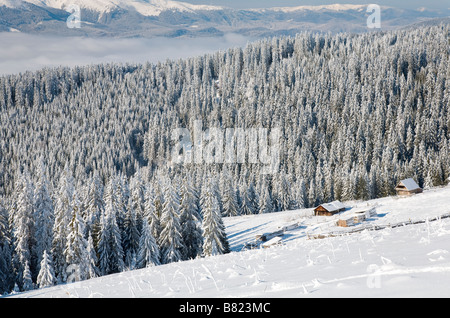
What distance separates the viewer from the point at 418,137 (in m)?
139

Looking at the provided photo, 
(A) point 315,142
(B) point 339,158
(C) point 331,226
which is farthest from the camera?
(A) point 315,142

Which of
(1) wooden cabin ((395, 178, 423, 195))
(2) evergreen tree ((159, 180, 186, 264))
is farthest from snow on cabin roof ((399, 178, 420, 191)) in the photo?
(2) evergreen tree ((159, 180, 186, 264))

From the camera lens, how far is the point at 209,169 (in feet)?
472

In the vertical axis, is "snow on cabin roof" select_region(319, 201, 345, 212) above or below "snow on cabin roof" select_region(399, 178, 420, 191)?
below

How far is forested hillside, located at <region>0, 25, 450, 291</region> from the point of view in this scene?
3944 cm

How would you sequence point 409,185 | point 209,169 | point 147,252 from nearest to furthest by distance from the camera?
point 147,252 < point 409,185 < point 209,169

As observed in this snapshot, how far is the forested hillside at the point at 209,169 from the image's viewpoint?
129 ft

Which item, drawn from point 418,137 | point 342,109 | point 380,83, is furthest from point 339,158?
point 380,83

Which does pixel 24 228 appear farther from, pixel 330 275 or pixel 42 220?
pixel 330 275

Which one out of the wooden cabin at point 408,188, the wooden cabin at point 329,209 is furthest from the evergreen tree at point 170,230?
the wooden cabin at point 408,188

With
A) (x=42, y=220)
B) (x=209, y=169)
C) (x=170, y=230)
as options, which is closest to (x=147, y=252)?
(x=170, y=230)

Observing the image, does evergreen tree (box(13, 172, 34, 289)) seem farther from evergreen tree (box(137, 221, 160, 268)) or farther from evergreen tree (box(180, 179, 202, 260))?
evergreen tree (box(180, 179, 202, 260))
